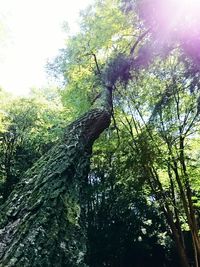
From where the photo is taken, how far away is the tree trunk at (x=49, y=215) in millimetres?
1882

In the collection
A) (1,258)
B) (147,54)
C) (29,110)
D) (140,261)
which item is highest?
(29,110)

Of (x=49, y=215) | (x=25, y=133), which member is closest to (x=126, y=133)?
(x=25, y=133)

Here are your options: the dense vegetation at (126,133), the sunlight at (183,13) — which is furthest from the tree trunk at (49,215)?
the sunlight at (183,13)

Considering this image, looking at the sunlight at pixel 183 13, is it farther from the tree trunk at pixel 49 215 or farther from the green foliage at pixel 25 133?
the green foliage at pixel 25 133

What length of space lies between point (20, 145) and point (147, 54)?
1050cm

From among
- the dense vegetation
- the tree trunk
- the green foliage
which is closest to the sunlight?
the dense vegetation

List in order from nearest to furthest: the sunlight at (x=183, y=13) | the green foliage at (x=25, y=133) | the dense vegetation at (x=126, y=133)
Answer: the sunlight at (x=183, y=13) → the dense vegetation at (x=126, y=133) → the green foliage at (x=25, y=133)

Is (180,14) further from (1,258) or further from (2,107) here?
(2,107)

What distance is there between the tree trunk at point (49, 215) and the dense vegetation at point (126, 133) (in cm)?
3

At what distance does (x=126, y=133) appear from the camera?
11.1 m

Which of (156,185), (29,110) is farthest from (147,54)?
(29,110)

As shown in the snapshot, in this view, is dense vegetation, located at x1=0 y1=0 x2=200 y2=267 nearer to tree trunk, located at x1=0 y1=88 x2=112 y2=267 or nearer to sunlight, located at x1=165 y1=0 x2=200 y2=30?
tree trunk, located at x1=0 y1=88 x2=112 y2=267

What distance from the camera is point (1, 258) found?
6.04 feet

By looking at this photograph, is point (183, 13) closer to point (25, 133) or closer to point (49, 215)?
point (49, 215)
